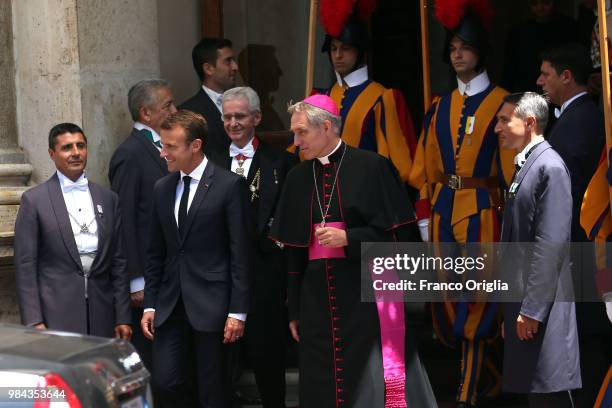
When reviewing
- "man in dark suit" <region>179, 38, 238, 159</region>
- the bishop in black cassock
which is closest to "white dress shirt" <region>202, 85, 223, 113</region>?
"man in dark suit" <region>179, 38, 238, 159</region>

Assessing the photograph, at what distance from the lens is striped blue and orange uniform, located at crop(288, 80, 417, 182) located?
7.60 metres

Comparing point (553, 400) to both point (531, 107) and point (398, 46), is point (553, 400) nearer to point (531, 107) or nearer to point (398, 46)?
point (531, 107)

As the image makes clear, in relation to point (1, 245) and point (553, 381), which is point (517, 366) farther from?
point (1, 245)

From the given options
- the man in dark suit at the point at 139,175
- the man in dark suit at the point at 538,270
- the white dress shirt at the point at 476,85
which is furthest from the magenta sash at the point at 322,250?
the white dress shirt at the point at 476,85

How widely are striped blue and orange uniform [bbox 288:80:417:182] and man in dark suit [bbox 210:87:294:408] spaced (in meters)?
→ 0.52

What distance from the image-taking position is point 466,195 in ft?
24.4

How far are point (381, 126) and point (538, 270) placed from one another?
1.81m

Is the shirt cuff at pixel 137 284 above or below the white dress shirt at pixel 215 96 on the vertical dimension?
below

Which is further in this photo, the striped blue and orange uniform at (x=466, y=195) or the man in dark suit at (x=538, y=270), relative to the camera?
the striped blue and orange uniform at (x=466, y=195)

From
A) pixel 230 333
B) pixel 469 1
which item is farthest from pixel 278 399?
pixel 469 1

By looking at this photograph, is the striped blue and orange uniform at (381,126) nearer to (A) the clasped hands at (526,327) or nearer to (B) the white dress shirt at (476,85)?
(B) the white dress shirt at (476,85)

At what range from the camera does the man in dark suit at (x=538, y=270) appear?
20.0 feet

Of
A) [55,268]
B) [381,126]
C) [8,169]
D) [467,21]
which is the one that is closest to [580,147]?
[467,21]

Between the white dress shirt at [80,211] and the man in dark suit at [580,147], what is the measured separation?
2.37 meters
